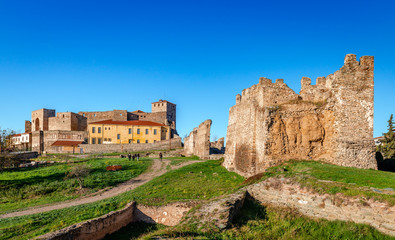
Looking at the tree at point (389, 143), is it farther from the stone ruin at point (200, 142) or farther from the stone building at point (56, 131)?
the stone building at point (56, 131)

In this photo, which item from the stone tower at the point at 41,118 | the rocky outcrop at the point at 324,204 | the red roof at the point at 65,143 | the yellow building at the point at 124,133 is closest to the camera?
the rocky outcrop at the point at 324,204

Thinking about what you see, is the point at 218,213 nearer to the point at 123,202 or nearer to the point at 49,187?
the point at 123,202

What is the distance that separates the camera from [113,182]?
19.1 m

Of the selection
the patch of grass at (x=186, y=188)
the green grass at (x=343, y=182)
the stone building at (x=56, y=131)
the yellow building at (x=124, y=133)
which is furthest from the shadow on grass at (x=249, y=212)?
the stone building at (x=56, y=131)

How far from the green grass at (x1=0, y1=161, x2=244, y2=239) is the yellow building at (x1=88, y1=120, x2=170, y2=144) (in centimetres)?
3435

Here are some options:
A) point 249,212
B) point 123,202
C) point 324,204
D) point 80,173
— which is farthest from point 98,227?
point 80,173

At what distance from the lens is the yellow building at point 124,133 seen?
51125 mm

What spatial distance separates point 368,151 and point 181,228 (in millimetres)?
10807

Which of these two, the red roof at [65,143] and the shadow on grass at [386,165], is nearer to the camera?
the shadow on grass at [386,165]

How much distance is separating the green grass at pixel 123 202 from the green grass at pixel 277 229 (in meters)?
2.40

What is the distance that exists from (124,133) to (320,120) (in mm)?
43197

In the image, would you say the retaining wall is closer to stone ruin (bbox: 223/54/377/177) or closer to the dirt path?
the dirt path

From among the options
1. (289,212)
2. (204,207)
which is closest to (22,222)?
(204,207)

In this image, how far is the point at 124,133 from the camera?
5138 centimetres
